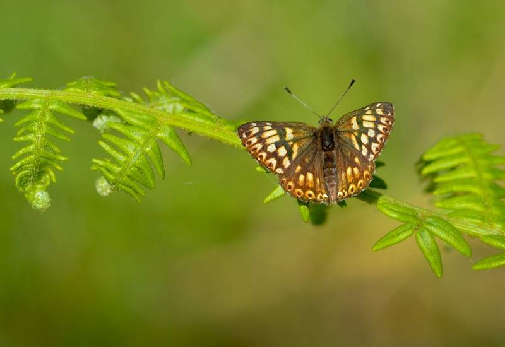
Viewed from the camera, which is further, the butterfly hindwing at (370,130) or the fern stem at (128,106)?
the butterfly hindwing at (370,130)

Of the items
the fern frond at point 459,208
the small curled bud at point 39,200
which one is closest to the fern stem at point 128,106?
the small curled bud at point 39,200

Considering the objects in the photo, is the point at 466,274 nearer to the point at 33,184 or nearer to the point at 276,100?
the point at 276,100

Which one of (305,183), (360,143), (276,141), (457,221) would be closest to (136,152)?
(276,141)

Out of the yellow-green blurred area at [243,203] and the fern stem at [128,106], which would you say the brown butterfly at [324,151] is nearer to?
the fern stem at [128,106]

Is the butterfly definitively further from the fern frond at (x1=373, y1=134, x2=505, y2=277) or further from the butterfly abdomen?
the fern frond at (x1=373, y1=134, x2=505, y2=277)

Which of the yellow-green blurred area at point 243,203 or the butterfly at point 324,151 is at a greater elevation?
the yellow-green blurred area at point 243,203

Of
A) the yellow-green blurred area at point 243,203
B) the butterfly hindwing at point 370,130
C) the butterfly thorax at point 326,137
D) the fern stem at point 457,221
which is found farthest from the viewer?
the yellow-green blurred area at point 243,203

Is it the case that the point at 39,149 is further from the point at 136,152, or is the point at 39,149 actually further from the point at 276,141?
the point at 276,141

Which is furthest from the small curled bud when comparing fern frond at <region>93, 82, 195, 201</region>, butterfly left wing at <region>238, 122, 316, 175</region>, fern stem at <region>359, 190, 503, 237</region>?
fern stem at <region>359, 190, 503, 237</region>
